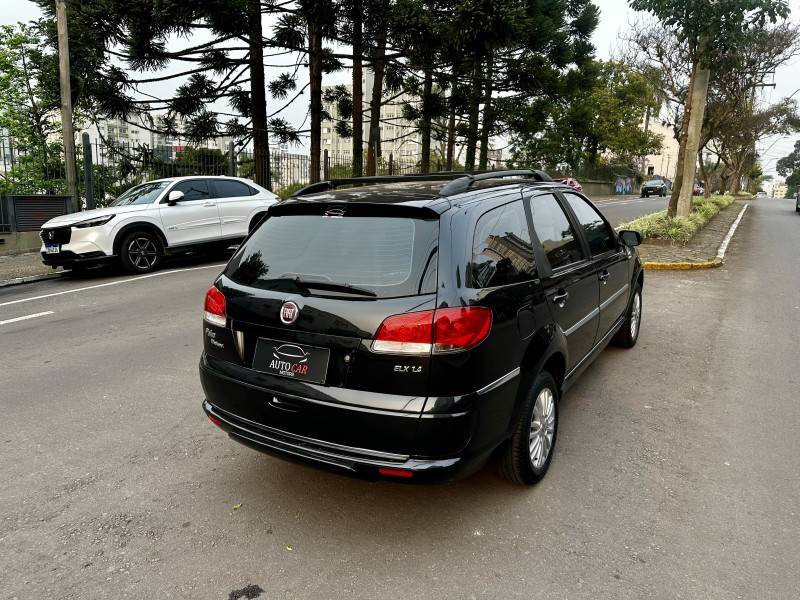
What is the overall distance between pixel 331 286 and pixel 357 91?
16.3 m

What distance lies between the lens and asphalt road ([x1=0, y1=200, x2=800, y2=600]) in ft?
8.03

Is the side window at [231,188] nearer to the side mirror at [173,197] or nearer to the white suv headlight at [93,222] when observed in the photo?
the side mirror at [173,197]

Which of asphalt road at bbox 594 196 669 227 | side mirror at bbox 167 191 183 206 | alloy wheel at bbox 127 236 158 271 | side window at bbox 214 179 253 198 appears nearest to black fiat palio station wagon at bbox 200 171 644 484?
alloy wheel at bbox 127 236 158 271

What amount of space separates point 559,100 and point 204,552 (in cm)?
2507

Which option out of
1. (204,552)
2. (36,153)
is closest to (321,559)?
(204,552)

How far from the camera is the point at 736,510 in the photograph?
294cm

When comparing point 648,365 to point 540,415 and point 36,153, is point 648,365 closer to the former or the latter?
point 540,415

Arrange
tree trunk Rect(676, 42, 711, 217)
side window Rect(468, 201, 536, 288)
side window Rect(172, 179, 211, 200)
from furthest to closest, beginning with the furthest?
tree trunk Rect(676, 42, 711, 217), side window Rect(172, 179, 211, 200), side window Rect(468, 201, 536, 288)

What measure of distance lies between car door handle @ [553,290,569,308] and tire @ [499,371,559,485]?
42 centimetres

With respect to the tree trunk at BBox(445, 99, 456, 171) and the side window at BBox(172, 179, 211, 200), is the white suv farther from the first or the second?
the tree trunk at BBox(445, 99, 456, 171)

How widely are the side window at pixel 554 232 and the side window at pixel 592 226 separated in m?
0.30

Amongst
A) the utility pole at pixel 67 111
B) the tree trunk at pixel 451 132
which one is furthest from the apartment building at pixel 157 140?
the tree trunk at pixel 451 132

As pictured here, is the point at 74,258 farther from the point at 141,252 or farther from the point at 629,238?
the point at 629,238

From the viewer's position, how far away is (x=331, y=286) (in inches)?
105
